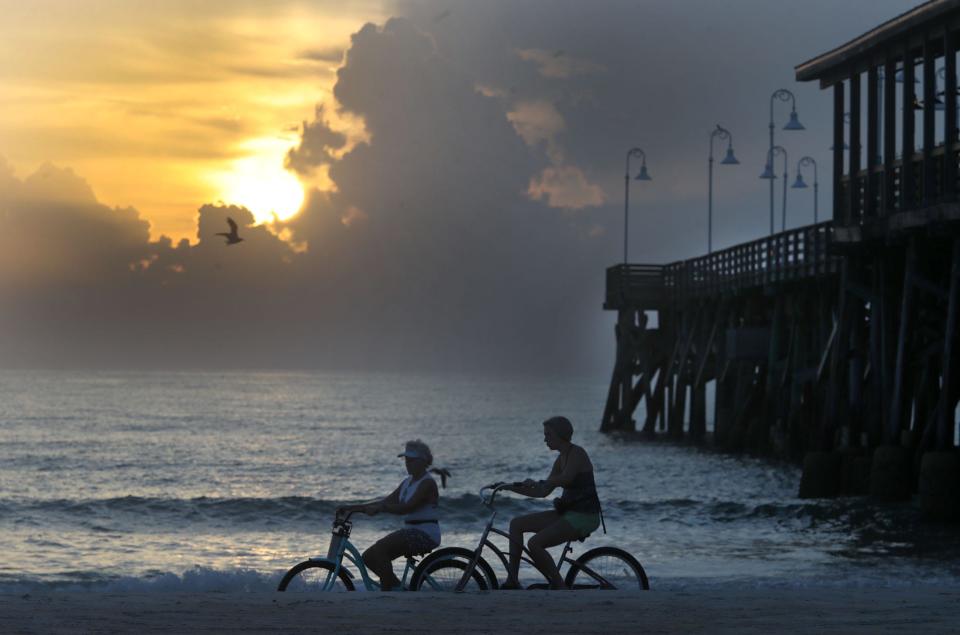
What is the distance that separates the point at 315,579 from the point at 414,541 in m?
0.67

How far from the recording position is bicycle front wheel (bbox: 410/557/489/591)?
29.3 feet

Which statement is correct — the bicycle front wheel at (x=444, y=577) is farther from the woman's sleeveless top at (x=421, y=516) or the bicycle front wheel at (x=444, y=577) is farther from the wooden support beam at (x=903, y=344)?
the wooden support beam at (x=903, y=344)

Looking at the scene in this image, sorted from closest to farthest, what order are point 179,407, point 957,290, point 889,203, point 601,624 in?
point 601,624, point 957,290, point 889,203, point 179,407

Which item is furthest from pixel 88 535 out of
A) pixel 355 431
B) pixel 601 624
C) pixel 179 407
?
pixel 179 407

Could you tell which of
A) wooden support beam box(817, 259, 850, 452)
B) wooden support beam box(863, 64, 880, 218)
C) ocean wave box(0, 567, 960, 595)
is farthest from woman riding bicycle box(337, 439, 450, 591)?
wooden support beam box(817, 259, 850, 452)

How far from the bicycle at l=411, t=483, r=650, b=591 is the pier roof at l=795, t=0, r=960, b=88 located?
12673 millimetres

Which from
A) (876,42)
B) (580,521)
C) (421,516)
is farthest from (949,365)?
(421,516)

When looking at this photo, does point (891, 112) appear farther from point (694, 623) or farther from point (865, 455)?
point (694, 623)

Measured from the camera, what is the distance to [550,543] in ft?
29.2

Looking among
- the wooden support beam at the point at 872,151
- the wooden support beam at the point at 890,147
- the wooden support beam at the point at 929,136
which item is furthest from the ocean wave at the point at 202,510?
the wooden support beam at the point at 929,136

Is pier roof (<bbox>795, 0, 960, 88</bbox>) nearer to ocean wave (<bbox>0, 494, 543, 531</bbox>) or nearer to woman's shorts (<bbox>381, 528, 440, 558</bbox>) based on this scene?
ocean wave (<bbox>0, 494, 543, 531</bbox>)

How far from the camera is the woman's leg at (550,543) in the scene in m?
8.84

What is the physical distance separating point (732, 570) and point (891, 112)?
846cm

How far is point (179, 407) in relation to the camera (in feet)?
311
